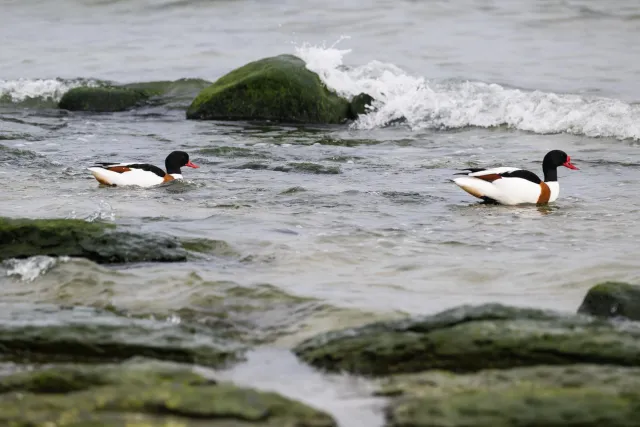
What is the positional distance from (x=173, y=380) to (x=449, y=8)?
25416 mm

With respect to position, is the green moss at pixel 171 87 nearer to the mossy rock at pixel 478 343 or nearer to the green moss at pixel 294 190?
the green moss at pixel 294 190

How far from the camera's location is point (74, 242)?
767cm

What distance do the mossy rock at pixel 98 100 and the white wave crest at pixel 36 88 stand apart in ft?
2.93

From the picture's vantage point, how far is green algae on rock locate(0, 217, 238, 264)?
25.0ft

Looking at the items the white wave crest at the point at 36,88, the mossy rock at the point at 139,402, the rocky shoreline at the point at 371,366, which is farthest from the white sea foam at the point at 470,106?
the mossy rock at the point at 139,402

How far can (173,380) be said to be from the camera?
14.8 ft

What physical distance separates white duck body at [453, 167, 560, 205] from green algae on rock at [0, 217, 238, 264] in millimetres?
4673

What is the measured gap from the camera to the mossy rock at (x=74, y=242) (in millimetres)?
7609

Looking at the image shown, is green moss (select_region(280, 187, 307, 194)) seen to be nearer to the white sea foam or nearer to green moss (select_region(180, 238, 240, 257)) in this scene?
green moss (select_region(180, 238, 240, 257))

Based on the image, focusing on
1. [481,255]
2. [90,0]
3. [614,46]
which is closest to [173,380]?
[481,255]

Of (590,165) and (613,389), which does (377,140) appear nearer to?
(590,165)

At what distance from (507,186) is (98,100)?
10.5m

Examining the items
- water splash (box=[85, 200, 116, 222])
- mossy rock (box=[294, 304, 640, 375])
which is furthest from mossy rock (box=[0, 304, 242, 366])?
water splash (box=[85, 200, 116, 222])

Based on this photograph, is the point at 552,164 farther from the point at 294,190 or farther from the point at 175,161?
the point at 175,161
